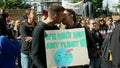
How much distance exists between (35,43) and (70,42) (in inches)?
22.4

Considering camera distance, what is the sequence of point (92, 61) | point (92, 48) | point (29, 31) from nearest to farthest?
point (92, 48), point (29, 31), point (92, 61)

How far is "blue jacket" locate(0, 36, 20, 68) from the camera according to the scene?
667 cm

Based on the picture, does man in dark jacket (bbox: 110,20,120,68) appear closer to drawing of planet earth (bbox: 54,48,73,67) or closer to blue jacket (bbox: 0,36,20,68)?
drawing of planet earth (bbox: 54,48,73,67)

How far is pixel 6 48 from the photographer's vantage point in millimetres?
6699

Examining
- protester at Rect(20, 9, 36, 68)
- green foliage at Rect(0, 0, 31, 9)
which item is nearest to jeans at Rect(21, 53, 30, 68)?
protester at Rect(20, 9, 36, 68)

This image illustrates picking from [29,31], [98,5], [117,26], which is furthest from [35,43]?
[98,5]

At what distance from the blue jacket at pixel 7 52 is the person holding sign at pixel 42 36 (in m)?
0.43

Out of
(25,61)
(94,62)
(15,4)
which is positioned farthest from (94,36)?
(15,4)

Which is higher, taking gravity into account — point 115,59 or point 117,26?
point 117,26

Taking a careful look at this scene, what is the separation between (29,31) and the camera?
33.1 feet

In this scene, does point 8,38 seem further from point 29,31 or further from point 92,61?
point 92,61

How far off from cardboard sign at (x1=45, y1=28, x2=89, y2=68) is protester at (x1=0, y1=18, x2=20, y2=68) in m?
0.60

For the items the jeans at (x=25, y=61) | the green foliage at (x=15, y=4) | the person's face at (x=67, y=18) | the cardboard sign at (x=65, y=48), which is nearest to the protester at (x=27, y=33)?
the jeans at (x=25, y=61)

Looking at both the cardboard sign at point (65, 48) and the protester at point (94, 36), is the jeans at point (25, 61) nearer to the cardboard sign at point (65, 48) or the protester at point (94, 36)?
the protester at point (94, 36)
